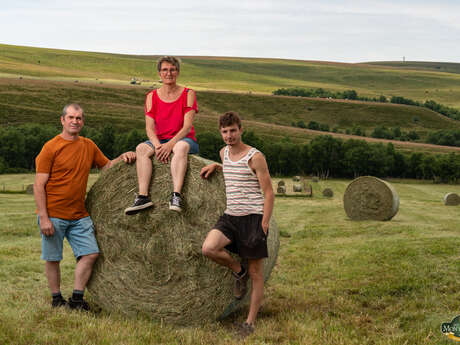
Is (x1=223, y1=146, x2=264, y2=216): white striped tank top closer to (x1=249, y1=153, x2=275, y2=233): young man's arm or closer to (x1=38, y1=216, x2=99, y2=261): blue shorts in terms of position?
(x1=249, y1=153, x2=275, y2=233): young man's arm

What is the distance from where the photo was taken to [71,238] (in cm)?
704

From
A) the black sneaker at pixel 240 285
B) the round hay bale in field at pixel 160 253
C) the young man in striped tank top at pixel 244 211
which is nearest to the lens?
the young man in striped tank top at pixel 244 211

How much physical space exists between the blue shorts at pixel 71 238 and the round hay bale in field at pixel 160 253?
Result: 0.60 ft

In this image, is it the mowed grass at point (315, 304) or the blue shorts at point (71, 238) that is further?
the blue shorts at point (71, 238)

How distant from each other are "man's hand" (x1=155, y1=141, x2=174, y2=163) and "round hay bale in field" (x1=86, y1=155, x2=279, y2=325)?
0.58 ft

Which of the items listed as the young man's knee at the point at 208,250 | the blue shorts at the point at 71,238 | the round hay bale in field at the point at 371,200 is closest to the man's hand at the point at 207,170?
the young man's knee at the point at 208,250

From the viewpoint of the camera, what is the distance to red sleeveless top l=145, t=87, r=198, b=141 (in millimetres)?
6980

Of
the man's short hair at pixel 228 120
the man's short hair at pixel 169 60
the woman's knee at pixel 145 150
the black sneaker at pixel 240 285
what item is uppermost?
the man's short hair at pixel 169 60

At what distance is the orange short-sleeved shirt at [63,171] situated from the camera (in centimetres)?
668

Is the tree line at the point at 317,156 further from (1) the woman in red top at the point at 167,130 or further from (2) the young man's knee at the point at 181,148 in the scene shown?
(2) the young man's knee at the point at 181,148

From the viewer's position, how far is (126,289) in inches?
278

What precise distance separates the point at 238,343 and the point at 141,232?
2.18 meters

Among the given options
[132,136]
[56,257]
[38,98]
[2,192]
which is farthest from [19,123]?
[56,257]

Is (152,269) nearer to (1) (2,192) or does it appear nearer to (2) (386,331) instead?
(2) (386,331)
